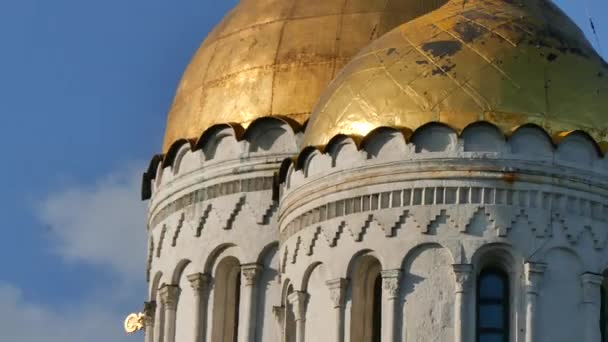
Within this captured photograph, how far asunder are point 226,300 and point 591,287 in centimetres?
554

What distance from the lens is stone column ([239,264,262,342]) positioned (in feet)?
99.3

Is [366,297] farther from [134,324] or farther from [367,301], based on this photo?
[134,324]

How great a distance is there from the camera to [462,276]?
87.4 ft

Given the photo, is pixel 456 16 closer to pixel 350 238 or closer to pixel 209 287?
pixel 350 238

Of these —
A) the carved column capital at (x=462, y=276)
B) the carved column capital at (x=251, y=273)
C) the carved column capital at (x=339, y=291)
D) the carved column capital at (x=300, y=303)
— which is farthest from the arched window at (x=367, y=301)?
the carved column capital at (x=251, y=273)

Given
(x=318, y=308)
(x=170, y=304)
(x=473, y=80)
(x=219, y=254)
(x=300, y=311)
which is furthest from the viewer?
(x=170, y=304)

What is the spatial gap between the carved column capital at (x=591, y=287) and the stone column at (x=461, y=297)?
1182 mm

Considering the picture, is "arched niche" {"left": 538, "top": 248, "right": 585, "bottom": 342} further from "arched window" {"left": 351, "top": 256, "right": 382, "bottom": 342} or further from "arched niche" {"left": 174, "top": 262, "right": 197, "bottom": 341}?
"arched niche" {"left": 174, "top": 262, "right": 197, "bottom": 341}

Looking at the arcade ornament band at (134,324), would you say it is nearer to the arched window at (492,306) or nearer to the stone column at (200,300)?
the stone column at (200,300)

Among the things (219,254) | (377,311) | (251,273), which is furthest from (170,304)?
(377,311)

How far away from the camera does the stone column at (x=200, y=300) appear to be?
30.7 meters

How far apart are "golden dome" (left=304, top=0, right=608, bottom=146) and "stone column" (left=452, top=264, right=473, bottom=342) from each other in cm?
149

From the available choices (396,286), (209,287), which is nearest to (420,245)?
(396,286)

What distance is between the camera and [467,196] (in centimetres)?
2683
